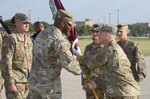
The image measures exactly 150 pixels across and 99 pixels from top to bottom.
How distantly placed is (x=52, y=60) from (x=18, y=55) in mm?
1776

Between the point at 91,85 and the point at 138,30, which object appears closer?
the point at 91,85

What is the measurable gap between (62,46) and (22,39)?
2.07 metres

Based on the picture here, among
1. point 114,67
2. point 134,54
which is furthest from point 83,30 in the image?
point 114,67

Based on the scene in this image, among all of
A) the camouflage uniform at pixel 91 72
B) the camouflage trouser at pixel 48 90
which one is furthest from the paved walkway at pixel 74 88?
the camouflage trouser at pixel 48 90

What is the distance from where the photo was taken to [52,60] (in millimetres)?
5617

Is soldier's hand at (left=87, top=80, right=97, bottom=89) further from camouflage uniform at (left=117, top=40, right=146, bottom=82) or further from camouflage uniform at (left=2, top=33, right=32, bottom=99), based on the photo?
camouflage uniform at (left=117, top=40, right=146, bottom=82)

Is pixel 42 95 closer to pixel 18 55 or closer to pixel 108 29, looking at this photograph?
pixel 108 29

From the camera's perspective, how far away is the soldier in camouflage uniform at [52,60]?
544cm

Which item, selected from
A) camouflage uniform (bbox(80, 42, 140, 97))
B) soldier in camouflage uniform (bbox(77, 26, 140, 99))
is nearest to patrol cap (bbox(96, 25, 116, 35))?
soldier in camouflage uniform (bbox(77, 26, 140, 99))

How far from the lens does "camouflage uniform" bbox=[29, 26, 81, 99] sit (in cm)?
544

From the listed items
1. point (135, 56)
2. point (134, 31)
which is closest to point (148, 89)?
point (135, 56)

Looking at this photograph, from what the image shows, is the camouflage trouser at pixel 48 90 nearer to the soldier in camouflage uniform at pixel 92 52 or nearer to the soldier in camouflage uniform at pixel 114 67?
the soldier in camouflage uniform at pixel 114 67

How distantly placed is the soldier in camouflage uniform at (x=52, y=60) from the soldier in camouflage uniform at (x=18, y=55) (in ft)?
4.42

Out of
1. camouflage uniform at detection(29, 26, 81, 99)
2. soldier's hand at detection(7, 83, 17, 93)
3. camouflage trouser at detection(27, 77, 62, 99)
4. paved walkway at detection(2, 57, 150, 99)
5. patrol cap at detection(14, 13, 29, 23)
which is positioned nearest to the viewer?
camouflage uniform at detection(29, 26, 81, 99)
